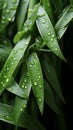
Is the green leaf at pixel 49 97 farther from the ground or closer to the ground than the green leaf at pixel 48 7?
closer to the ground

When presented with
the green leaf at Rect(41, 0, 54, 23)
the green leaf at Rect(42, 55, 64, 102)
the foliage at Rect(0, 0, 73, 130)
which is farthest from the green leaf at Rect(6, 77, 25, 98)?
the green leaf at Rect(41, 0, 54, 23)

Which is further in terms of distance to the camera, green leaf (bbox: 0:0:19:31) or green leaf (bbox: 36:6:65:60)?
green leaf (bbox: 0:0:19:31)

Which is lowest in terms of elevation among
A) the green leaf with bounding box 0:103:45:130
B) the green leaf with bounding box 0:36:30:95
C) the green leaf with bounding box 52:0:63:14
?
the green leaf with bounding box 0:103:45:130

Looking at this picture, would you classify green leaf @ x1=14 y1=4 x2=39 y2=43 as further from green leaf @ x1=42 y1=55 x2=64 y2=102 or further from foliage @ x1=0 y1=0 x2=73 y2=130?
green leaf @ x1=42 y1=55 x2=64 y2=102

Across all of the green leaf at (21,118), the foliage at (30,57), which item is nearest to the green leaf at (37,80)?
the foliage at (30,57)

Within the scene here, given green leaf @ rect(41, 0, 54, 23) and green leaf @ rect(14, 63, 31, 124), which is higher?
green leaf @ rect(41, 0, 54, 23)

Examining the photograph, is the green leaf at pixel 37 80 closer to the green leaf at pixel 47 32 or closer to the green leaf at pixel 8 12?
the green leaf at pixel 47 32

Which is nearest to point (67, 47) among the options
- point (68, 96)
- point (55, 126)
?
point (68, 96)
